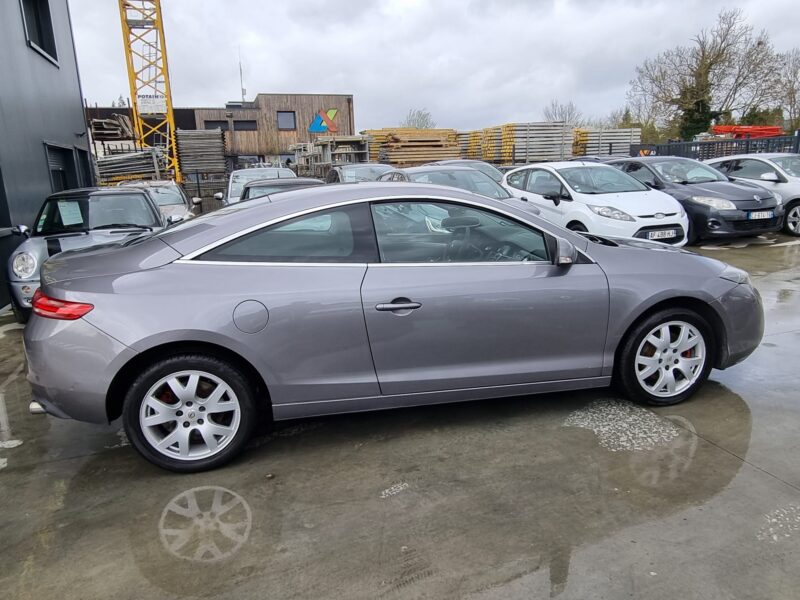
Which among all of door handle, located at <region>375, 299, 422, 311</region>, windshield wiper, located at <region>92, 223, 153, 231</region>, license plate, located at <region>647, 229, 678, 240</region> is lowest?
license plate, located at <region>647, 229, 678, 240</region>

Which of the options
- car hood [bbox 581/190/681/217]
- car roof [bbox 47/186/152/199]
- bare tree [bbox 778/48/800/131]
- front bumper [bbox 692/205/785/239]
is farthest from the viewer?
bare tree [bbox 778/48/800/131]

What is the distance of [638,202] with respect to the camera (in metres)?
8.48

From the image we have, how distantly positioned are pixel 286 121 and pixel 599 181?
128ft

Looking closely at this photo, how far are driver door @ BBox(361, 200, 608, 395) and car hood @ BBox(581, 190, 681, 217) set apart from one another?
17.6ft

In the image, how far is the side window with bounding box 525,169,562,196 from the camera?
9320mm

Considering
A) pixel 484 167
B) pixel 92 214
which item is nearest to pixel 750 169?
pixel 484 167

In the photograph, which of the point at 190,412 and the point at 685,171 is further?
the point at 685,171

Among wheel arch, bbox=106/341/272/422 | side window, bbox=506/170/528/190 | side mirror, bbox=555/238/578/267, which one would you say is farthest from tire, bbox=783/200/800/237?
wheel arch, bbox=106/341/272/422

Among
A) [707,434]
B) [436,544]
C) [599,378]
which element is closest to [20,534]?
[436,544]

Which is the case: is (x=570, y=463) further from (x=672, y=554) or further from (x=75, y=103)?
(x=75, y=103)

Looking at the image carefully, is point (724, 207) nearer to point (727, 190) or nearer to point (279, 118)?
point (727, 190)

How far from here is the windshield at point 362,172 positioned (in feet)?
40.4

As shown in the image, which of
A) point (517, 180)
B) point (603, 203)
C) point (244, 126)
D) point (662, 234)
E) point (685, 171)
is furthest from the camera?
point (244, 126)

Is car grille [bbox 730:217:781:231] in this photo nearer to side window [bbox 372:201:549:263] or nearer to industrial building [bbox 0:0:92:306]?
side window [bbox 372:201:549:263]
